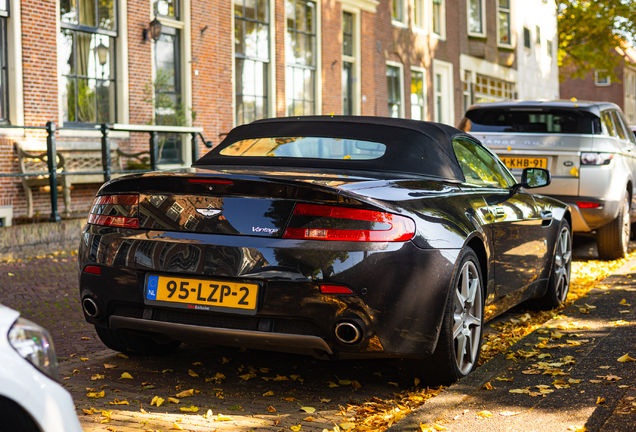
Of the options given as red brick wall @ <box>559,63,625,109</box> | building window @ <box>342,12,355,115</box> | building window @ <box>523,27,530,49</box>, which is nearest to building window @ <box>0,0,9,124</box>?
building window @ <box>342,12,355,115</box>

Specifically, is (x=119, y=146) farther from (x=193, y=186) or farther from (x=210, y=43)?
(x=193, y=186)

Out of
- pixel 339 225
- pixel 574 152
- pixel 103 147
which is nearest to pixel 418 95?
pixel 103 147

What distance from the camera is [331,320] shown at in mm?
3566

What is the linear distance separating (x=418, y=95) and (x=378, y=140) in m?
21.0

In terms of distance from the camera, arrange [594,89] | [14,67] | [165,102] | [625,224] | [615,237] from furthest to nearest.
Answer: [594,89], [165,102], [14,67], [625,224], [615,237]

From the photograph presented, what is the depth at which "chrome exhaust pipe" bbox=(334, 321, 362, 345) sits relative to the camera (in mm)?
3566

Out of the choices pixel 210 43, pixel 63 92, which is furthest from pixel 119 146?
pixel 210 43

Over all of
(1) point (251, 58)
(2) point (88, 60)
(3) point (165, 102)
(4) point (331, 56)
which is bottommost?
(3) point (165, 102)

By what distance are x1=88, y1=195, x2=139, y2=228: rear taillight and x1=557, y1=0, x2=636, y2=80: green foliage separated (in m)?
33.4

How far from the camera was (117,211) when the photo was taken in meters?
3.97

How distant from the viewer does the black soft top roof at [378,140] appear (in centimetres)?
455

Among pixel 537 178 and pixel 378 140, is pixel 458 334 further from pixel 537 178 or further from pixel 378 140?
pixel 537 178

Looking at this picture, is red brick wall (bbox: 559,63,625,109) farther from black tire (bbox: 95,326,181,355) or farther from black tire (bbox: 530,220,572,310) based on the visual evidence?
black tire (bbox: 95,326,181,355)

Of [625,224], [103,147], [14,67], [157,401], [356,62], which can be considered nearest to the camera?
[157,401]
